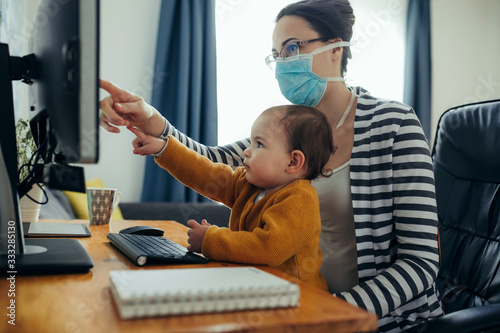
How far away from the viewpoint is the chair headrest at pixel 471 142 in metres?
1.08

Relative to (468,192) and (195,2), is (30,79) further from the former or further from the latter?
(195,2)

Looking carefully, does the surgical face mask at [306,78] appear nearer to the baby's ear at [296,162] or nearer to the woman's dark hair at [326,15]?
the woman's dark hair at [326,15]

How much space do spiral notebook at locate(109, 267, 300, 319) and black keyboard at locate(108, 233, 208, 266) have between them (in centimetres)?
17

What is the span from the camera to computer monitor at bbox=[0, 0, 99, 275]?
0.57 meters

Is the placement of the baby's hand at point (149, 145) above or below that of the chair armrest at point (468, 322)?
above

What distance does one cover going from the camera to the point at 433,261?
0.90m

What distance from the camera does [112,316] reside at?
0.42 meters

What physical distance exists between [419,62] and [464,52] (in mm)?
590

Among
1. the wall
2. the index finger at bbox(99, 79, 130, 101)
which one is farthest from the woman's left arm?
the wall

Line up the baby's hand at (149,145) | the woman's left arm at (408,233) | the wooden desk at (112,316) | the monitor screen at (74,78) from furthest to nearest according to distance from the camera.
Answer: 1. the baby's hand at (149,145)
2. the woman's left arm at (408,233)
3. the monitor screen at (74,78)
4. the wooden desk at (112,316)

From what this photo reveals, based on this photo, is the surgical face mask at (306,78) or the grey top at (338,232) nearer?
the grey top at (338,232)

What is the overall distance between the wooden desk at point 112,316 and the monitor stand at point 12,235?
0.08 ft

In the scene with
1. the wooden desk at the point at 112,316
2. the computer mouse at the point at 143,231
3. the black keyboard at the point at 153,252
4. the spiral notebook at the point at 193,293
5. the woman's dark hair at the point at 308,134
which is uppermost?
the woman's dark hair at the point at 308,134

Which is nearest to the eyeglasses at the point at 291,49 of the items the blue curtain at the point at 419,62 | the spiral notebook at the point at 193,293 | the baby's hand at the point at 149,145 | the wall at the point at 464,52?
the baby's hand at the point at 149,145
